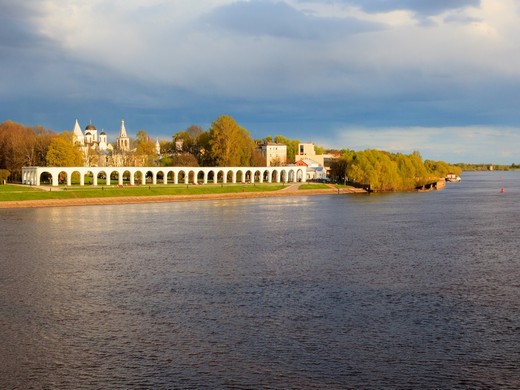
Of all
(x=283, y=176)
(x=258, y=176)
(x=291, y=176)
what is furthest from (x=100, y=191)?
(x=291, y=176)

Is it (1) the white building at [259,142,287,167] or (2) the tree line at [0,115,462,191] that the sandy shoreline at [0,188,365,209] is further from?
(1) the white building at [259,142,287,167]

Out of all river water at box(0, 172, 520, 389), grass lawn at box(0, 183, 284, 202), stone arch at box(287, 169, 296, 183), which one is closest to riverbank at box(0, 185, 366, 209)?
grass lawn at box(0, 183, 284, 202)

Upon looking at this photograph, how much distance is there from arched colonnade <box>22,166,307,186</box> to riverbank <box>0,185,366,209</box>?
16.2 metres

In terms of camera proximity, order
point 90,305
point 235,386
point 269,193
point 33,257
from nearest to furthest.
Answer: point 235,386, point 90,305, point 33,257, point 269,193

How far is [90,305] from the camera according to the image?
21.7 meters

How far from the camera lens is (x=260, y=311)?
68.4ft

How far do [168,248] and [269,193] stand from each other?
63878 millimetres

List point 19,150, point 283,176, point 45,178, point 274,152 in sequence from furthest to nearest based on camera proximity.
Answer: point 274,152 < point 283,176 < point 19,150 < point 45,178

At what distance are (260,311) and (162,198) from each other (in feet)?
218

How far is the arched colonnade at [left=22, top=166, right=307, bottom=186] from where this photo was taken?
9512 cm

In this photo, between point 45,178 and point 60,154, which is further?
point 45,178

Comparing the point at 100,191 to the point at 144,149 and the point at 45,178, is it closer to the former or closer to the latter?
the point at 45,178

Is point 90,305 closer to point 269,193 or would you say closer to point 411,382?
point 411,382

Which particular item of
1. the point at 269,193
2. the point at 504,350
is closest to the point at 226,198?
the point at 269,193
